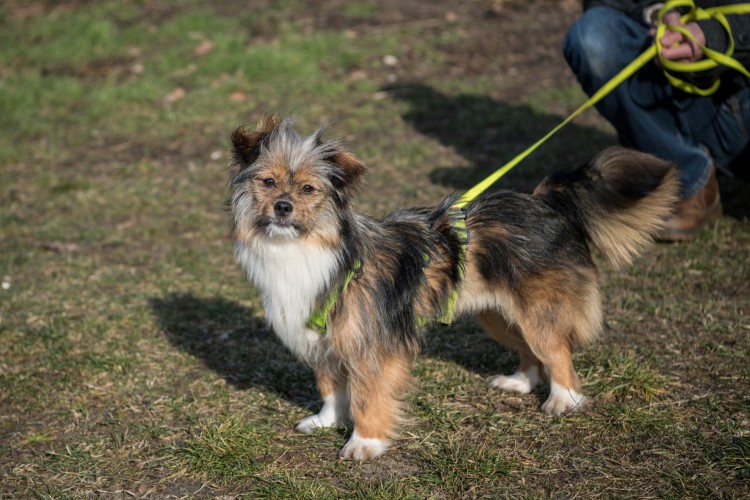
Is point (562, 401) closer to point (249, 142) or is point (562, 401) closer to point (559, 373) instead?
point (559, 373)

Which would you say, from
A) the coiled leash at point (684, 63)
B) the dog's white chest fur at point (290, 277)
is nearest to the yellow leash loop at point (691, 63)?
the coiled leash at point (684, 63)

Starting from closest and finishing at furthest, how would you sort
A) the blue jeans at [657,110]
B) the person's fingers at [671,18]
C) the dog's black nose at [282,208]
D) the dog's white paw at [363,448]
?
the dog's black nose at [282,208]
the dog's white paw at [363,448]
the person's fingers at [671,18]
the blue jeans at [657,110]

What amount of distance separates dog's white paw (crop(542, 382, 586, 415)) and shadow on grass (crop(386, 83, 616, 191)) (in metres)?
2.70

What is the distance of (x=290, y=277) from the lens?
11.4 ft

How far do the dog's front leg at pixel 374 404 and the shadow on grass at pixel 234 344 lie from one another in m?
0.62

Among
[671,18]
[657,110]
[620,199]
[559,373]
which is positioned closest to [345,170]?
[620,199]

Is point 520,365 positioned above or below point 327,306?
below

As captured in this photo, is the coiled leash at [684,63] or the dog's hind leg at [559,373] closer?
the dog's hind leg at [559,373]

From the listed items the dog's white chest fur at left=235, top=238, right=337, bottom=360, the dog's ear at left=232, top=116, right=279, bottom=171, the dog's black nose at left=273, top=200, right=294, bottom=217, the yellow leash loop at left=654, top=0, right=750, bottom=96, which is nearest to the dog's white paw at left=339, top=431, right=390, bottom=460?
the dog's white chest fur at left=235, top=238, right=337, bottom=360

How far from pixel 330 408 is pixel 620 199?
1.69 meters

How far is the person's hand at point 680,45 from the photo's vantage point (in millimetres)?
4945

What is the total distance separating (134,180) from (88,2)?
525 centimetres

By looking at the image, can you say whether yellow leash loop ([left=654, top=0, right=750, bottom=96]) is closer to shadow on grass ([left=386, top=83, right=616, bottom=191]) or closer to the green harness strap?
shadow on grass ([left=386, top=83, right=616, bottom=191])

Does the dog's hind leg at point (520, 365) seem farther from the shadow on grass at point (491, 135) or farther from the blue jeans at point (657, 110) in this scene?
the shadow on grass at point (491, 135)
